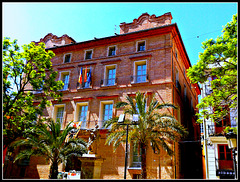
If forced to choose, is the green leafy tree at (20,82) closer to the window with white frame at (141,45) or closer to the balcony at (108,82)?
the balcony at (108,82)

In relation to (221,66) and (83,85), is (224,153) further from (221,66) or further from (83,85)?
(83,85)

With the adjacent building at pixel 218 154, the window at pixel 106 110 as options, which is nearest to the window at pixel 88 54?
the window at pixel 106 110

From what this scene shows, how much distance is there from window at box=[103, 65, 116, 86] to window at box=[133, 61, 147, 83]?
2122 mm

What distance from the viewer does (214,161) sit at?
53.3 ft

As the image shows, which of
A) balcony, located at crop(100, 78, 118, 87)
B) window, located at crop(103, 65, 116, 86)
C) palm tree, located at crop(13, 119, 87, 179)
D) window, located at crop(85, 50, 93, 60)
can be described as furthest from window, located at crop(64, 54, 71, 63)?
palm tree, located at crop(13, 119, 87, 179)

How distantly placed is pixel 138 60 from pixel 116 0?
15.5m

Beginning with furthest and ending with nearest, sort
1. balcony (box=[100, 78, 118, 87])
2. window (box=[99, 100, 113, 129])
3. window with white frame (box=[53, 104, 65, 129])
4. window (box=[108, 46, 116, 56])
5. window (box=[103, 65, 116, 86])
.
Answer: window (box=[108, 46, 116, 56]), window with white frame (box=[53, 104, 65, 129]), window (box=[103, 65, 116, 86]), balcony (box=[100, 78, 118, 87]), window (box=[99, 100, 113, 129])

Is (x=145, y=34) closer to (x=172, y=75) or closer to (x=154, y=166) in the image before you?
(x=172, y=75)

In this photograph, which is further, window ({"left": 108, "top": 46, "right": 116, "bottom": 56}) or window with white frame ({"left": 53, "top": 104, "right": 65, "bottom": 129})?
window ({"left": 108, "top": 46, "right": 116, "bottom": 56})

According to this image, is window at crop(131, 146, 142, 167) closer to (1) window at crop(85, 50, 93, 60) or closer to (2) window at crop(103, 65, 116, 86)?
(2) window at crop(103, 65, 116, 86)

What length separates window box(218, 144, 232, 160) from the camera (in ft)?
52.7

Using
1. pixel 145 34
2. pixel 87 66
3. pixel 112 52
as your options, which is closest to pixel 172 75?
pixel 145 34

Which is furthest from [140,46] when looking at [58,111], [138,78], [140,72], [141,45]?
[58,111]

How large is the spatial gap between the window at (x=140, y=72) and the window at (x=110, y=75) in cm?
212
